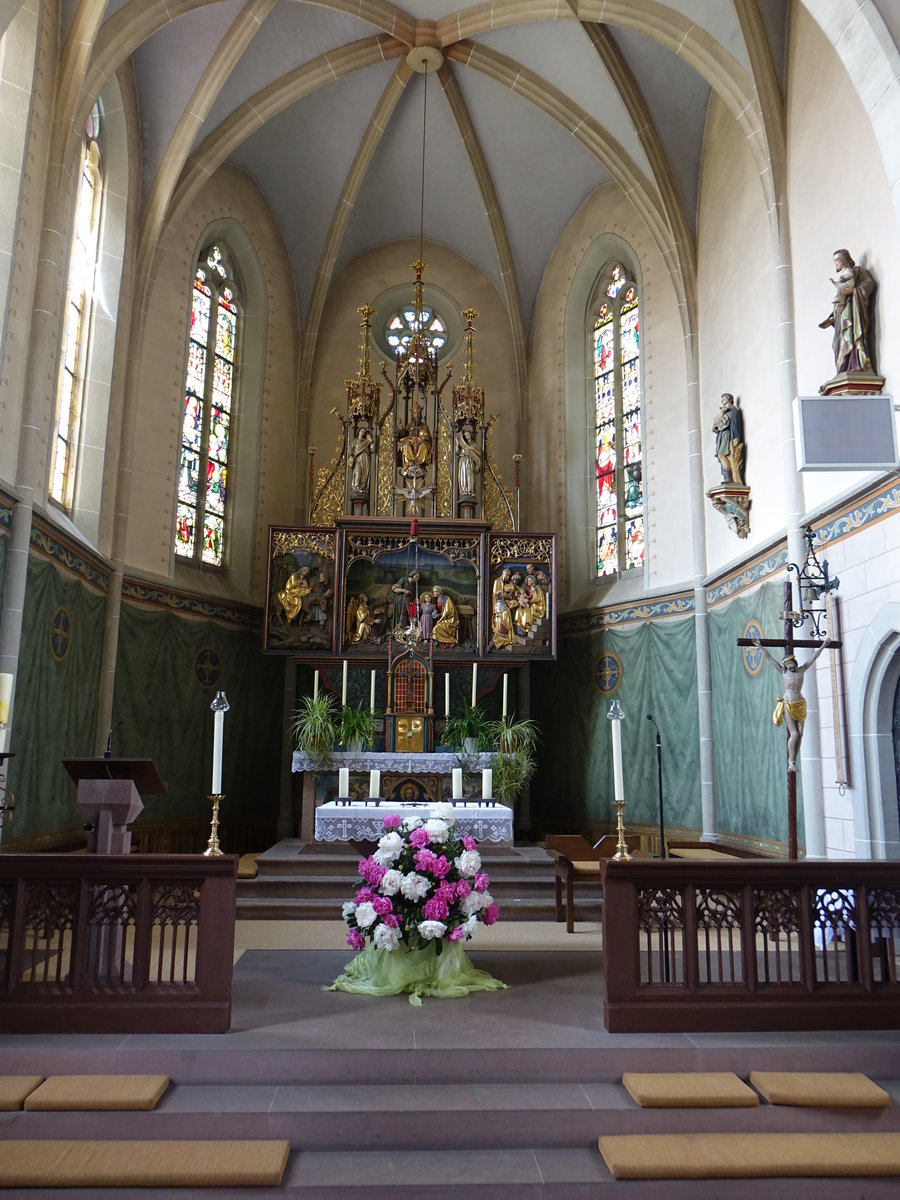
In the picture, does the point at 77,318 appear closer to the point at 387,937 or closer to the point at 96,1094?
the point at 387,937

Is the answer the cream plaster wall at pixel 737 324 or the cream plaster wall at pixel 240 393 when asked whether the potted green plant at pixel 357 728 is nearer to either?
the cream plaster wall at pixel 240 393

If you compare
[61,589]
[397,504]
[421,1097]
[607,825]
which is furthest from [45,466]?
[607,825]

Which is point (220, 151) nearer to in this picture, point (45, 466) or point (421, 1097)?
point (45, 466)

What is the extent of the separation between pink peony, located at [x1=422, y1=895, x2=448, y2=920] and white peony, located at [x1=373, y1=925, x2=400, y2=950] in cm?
24

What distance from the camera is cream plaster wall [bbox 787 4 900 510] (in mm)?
8297

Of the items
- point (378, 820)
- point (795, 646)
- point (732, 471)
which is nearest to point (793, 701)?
point (795, 646)

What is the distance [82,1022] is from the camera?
18.5 feet

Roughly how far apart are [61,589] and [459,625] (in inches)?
219

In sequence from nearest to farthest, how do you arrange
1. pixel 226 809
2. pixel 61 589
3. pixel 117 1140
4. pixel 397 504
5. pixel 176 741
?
pixel 117 1140 < pixel 61 589 < pixel 176 741 < pixel 226 809 < pixel 397 504

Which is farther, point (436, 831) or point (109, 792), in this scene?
point (436, 831)

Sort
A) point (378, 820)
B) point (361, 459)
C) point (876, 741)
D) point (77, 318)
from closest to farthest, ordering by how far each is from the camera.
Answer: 1. point (876, 741)
2. point (378, 820)
3. point (77, 318)
4. point (361, 459)

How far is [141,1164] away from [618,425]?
12802 millimetres

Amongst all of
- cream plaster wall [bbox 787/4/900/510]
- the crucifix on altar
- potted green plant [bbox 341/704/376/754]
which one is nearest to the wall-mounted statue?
cream plaster wall [bbox 787/4/900/510]

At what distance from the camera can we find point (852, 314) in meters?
8.41
